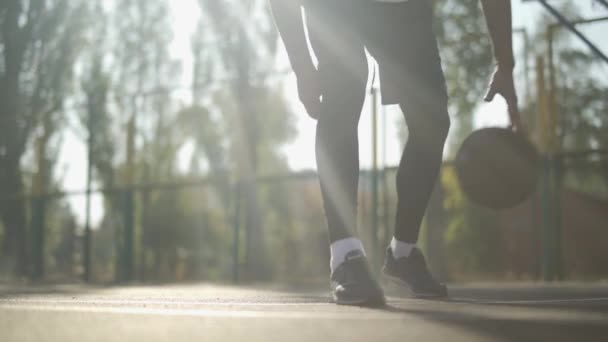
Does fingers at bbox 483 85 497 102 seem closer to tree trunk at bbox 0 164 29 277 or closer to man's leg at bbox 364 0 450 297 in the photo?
man's leg at bbox 364 0 450 297

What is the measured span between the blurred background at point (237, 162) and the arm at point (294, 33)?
382cm

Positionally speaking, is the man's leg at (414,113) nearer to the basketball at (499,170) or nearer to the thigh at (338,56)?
the thigh at (338,56)

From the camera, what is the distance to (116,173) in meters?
8.88

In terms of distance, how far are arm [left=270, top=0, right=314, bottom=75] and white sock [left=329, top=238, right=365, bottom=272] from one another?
49 centimetres

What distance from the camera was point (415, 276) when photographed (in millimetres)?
2135

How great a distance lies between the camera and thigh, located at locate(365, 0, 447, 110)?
2.07 m

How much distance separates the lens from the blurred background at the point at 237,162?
20.1 feet

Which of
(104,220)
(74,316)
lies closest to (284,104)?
(104,220)

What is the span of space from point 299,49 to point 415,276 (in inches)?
25.6

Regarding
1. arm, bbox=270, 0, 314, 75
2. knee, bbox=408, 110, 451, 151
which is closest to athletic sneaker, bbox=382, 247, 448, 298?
knee, bbox=408, 110, 451, 151

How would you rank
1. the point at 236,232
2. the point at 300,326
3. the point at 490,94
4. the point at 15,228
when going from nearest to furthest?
the point at 300,326 → the point at 490,94 → the point at 236,232 → the point at 15,228

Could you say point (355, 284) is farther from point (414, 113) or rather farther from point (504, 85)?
point (504, 85)

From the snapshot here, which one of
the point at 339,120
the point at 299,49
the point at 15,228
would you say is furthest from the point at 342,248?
the point at 15,228

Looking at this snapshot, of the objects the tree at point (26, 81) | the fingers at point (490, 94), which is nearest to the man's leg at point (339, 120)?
the fingers at point (490, 94)
